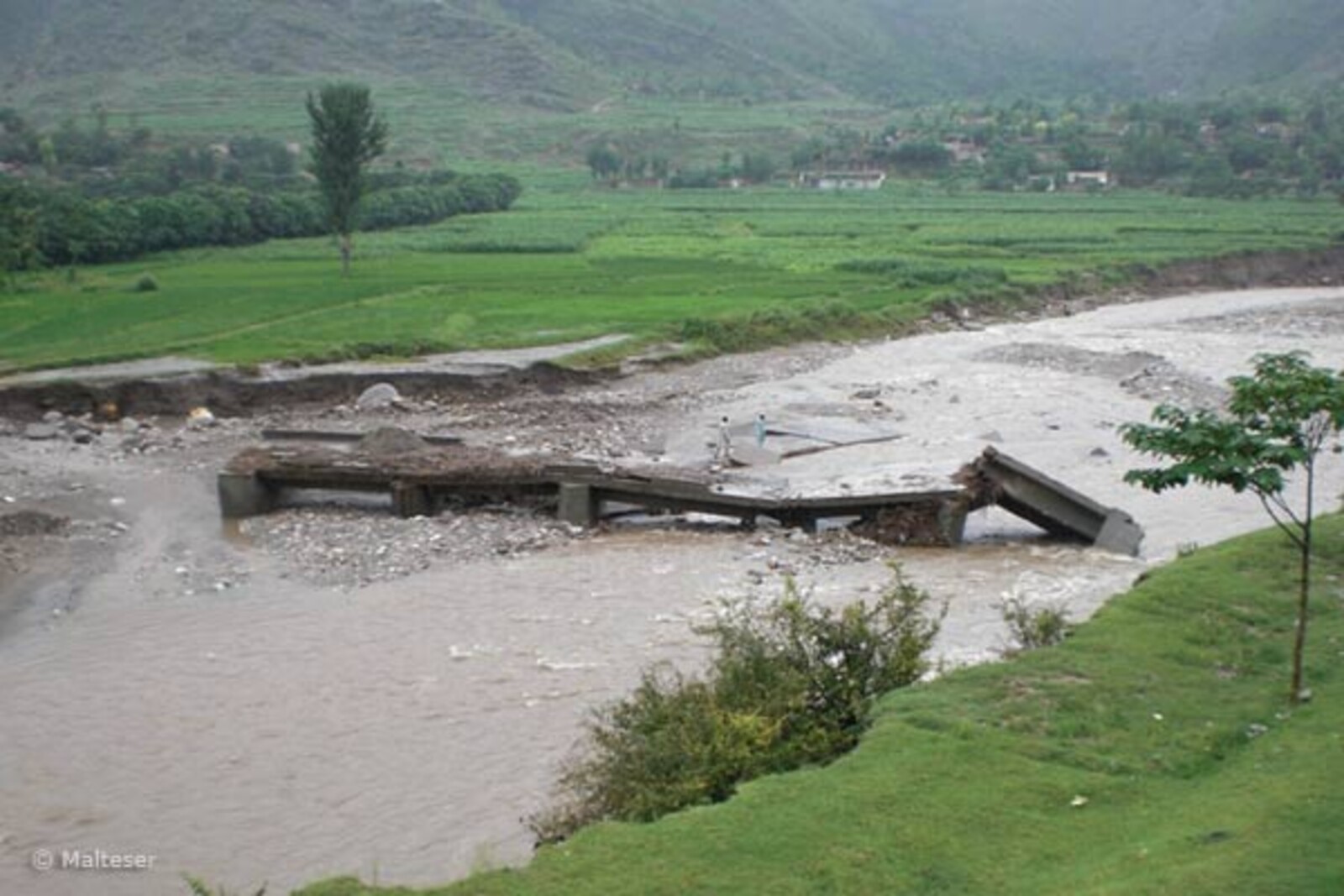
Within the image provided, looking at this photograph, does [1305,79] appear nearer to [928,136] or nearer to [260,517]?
[928,136]

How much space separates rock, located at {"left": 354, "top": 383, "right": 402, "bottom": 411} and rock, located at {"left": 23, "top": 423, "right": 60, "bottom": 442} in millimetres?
7158

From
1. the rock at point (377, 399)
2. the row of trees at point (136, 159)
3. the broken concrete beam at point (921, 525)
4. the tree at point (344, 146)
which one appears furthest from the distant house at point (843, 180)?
the broken concrete beam at point (921, 525)

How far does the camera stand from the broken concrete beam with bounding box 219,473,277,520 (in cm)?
2680

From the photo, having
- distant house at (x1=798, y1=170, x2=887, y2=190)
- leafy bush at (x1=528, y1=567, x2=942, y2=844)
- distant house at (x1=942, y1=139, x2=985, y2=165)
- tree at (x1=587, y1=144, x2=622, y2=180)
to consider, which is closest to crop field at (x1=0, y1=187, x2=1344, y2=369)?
distant house at (x1=798, y1=170, x2=887, y2=190)

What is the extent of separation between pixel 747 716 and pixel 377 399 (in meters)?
26.5

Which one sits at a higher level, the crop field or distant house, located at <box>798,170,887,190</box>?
distant house, located at <box>798,170,887,190</box>

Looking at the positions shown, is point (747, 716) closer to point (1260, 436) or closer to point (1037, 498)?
point (1260, 436)

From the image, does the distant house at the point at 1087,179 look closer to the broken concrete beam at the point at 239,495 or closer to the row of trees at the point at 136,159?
the row of trees at the point at 136,159

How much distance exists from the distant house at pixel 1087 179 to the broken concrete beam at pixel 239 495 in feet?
327

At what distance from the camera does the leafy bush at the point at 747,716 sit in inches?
430

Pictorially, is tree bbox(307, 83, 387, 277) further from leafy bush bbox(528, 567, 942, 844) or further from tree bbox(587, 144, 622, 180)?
tree bbox(587, 144, 622, 180)

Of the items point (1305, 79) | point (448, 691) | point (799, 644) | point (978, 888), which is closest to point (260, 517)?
point (448, 691)

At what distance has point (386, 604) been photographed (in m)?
21.1

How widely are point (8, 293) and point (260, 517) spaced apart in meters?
29.2
